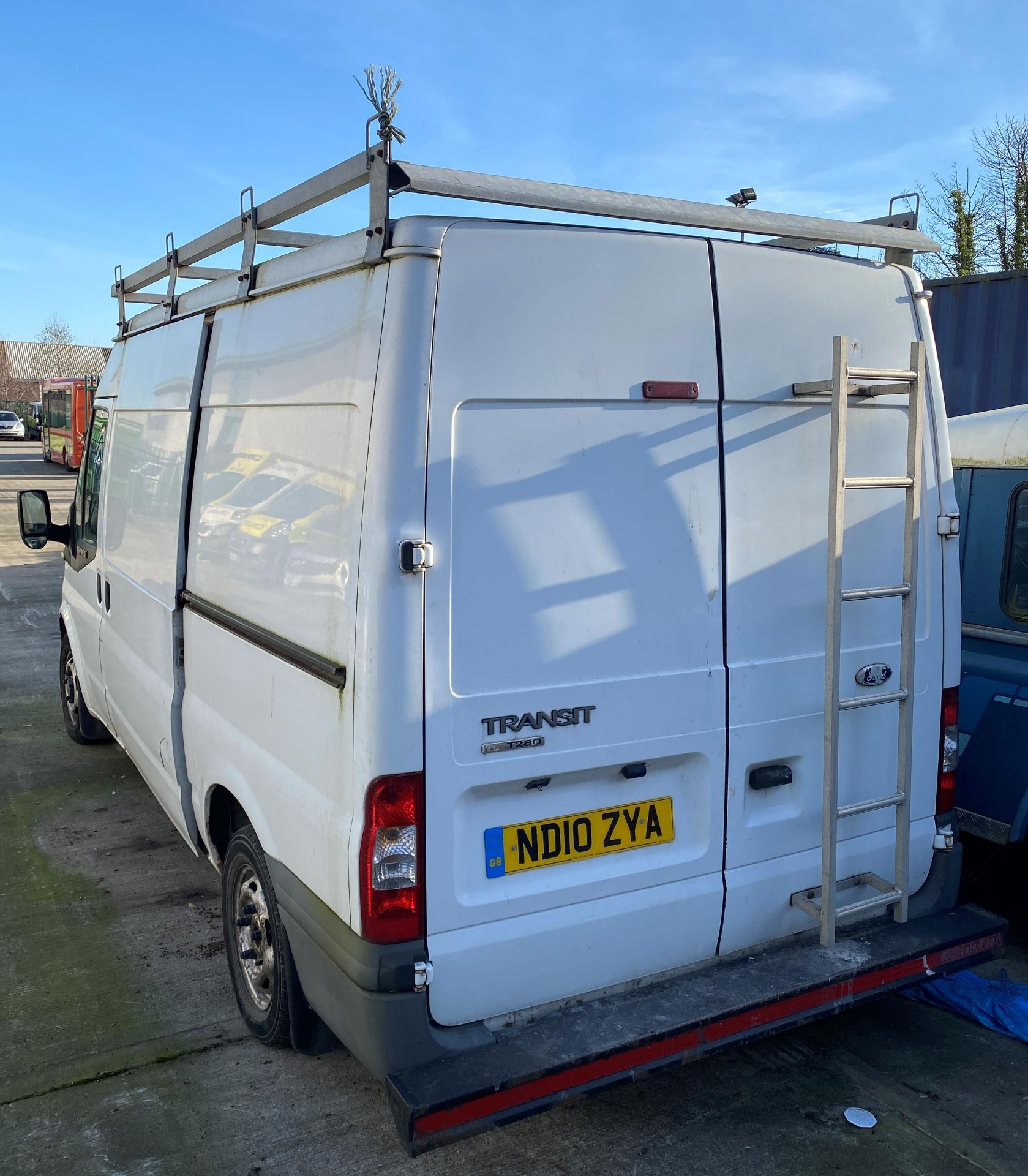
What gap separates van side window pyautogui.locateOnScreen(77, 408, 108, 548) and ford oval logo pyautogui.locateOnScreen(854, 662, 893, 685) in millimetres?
4124

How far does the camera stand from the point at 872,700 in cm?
313

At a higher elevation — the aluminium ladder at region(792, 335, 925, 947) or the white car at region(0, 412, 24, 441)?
the white car at region(0, 412, 24, 441)

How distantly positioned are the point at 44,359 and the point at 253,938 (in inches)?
3849

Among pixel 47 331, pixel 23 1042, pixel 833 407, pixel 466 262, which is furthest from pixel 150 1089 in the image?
pixel 47 331

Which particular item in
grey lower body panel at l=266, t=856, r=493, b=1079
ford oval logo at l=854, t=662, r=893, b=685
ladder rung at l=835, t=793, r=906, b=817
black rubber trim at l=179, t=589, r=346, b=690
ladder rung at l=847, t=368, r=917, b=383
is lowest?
grey lower body panel at l=266, t=856, r=493, b=1079

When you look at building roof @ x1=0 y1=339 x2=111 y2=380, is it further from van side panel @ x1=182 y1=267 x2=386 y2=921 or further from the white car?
van side panel @ x1=182 y1=267 x2=386 y2=921

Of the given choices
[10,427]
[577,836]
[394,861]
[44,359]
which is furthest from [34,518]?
[44,359]

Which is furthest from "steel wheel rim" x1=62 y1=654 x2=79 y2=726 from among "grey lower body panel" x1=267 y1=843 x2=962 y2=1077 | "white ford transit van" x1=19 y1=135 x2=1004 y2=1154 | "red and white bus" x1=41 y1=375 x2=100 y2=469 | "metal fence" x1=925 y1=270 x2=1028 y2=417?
"red and white bus" x1=41 y1=375 x2=100 y2=469

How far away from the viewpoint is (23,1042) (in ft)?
11.9

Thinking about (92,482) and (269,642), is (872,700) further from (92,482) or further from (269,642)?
(92,482)

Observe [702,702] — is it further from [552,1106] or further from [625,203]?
[625,203]

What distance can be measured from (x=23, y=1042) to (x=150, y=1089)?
1.99 ft

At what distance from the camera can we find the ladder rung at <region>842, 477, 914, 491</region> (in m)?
3.00

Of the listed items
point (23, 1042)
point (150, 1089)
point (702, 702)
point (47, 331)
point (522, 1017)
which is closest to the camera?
point (522, 1017)
